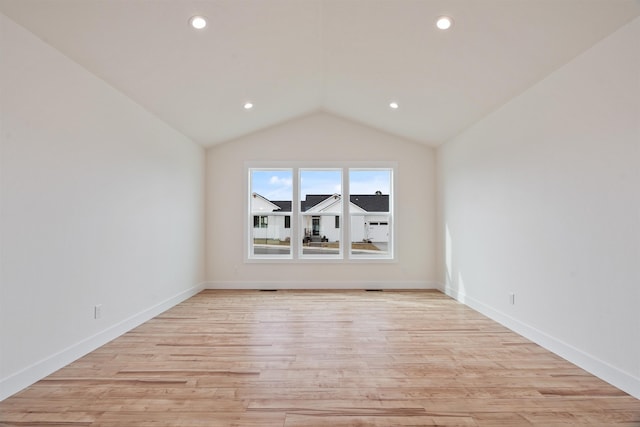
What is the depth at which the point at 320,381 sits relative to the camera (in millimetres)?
2379

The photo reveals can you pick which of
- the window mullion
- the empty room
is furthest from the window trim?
the empty room

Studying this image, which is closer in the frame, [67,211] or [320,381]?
[320,381]

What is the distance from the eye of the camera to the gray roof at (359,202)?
19.3ft

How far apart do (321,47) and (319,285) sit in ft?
12.3

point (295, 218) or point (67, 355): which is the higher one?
point (295, 218)

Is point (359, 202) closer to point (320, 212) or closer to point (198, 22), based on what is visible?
point (320, 212)

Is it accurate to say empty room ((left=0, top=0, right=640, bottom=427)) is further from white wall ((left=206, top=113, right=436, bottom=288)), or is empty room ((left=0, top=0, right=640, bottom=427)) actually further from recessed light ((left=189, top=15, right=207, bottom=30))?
white wall ((left=206, top=113, right=436, bottom=288))

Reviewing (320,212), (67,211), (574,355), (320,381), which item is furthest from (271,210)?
(574,355)

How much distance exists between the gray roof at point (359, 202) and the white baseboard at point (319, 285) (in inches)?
50.7

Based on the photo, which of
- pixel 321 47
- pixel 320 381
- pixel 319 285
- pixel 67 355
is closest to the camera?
pixel 320 381

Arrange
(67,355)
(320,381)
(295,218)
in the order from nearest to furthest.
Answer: (320,381) → (67,355) → (295,218)

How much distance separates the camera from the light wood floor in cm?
196

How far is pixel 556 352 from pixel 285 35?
3.82 m

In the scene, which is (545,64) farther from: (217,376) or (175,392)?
(175,392)
